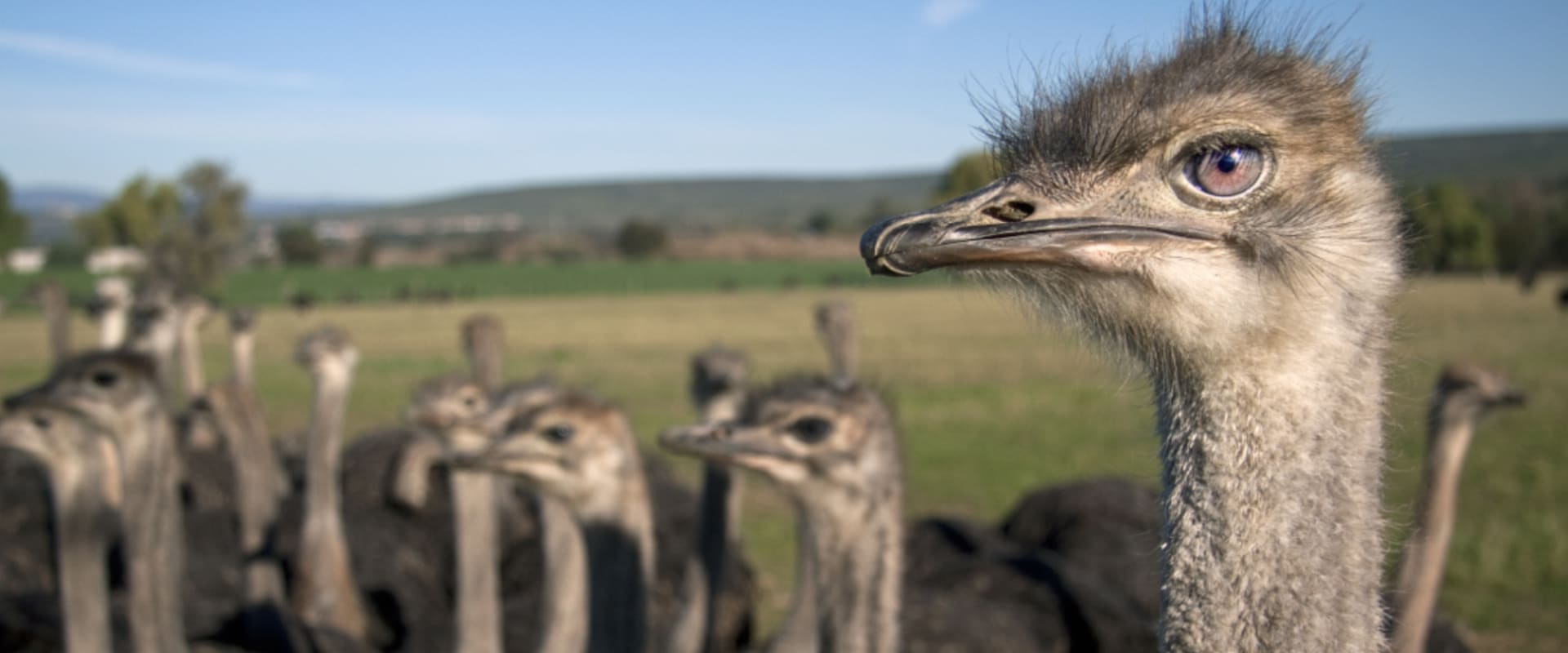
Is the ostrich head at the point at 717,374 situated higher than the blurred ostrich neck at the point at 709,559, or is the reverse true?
the ostrich head at the point at 717,374

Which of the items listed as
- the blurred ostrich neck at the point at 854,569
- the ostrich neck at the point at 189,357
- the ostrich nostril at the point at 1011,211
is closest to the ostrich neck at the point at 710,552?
the blurred ostrich neck at the point at 854,569

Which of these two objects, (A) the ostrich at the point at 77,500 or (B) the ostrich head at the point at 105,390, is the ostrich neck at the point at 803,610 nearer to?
(A) the ostrich at the point at 77,500

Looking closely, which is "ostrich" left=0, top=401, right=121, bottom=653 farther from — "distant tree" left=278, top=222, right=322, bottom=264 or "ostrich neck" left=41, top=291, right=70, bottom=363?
"distant tree" left=278, top=222, right=322, bottom=264

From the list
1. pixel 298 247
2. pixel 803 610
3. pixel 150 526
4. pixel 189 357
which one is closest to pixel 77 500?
pixel 150 526

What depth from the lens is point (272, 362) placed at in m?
24.8

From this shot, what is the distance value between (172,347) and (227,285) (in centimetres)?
5246

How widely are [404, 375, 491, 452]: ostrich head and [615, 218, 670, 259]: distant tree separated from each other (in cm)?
8566

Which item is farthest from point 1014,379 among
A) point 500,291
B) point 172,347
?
point 500,291

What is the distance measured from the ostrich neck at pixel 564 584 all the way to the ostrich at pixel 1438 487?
96.3 inches

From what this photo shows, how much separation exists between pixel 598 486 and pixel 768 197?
184 meters

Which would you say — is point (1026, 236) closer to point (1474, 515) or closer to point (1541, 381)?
point (1474, 515)

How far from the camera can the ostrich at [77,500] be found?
421cm

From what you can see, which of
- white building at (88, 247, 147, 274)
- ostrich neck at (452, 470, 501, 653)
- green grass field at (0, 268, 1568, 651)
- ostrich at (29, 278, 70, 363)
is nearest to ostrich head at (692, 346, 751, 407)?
green grass field at (0, 268, 1568, 651)

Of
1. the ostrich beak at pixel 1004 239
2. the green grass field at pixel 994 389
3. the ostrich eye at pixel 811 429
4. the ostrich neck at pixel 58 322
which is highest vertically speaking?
the ostrich beak at pixel 1004 239
